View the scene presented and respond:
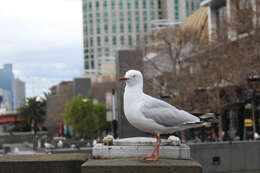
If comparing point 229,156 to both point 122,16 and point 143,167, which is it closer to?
point 143,167

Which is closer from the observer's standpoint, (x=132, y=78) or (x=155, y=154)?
(x=155, y=154)

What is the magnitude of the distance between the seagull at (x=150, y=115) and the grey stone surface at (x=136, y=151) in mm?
279

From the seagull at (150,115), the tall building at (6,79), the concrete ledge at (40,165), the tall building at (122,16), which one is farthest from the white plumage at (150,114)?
the tall building at (122,16)

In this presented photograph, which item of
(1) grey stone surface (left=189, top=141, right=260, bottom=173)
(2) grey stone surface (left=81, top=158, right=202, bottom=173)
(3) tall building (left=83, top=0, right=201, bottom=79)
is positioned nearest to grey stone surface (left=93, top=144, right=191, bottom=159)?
(2) grey stone surface (left=81, top=158, right=202, bottom=173)

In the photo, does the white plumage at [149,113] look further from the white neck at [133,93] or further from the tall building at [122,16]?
the tall building at [122,16]

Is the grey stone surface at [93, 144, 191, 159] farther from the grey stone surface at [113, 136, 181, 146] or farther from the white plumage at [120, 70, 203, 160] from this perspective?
the white plumage at [120, 70, 203, 160]

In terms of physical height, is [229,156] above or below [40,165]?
below

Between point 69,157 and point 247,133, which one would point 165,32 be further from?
point 69,157

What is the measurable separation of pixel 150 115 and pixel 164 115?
0.54ft

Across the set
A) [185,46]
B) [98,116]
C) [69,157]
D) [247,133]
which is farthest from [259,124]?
[69,157]

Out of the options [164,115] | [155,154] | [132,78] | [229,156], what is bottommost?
[229,156]

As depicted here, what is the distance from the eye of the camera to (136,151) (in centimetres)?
667

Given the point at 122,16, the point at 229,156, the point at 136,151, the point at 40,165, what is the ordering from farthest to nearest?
the point at 122,16
the point at 229,156
the point at 40,165
the point at 136,151

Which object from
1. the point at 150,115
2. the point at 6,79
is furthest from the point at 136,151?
the point at 6,79
